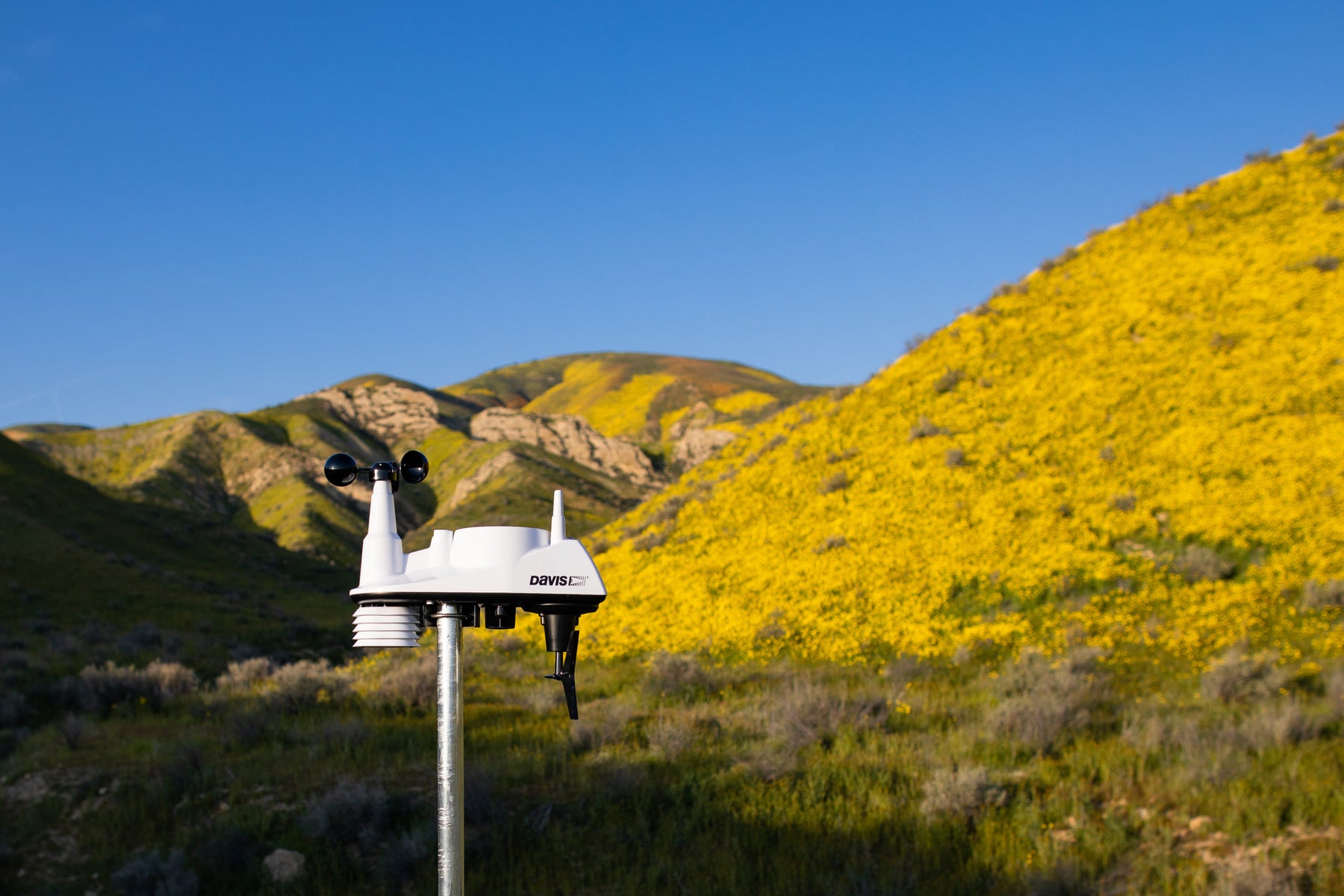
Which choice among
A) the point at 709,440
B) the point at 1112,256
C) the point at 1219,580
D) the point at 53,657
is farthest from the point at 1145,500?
the point at 709,440

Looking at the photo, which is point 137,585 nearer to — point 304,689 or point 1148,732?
point 304,689

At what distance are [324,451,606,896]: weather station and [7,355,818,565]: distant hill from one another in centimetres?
5067

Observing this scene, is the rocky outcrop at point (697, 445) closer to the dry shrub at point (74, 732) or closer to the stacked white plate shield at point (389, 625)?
the dry shrub at point (74, 732)

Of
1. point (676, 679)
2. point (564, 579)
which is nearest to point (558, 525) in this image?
point (564, 579)

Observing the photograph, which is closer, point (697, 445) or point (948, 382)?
point (948, 382)

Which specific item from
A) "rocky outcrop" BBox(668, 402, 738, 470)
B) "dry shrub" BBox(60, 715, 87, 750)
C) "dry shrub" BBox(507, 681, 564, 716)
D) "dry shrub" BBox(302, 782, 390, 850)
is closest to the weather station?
"dry shrub" BBox(302, 782, 390, 850)

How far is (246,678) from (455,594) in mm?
14453

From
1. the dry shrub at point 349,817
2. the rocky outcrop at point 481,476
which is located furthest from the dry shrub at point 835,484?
the rocky outcrop at point 481,476

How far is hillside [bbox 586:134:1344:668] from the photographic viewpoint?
40.6 ft

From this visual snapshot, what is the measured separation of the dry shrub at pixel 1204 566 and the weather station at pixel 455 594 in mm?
12205

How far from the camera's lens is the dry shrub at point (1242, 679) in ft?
31.3

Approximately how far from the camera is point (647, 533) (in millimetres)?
20078

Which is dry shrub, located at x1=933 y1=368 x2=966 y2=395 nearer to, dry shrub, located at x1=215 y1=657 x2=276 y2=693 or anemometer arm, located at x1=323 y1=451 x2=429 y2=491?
dry shrub, located at x1=215 y1=657 x2=276 y2=693

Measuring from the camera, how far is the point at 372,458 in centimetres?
10162
